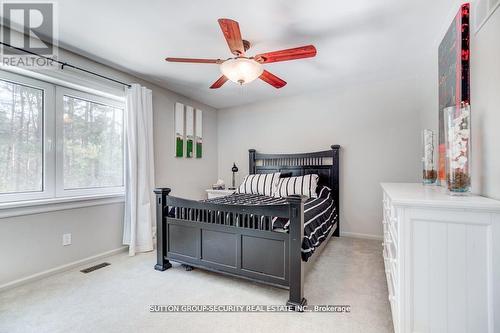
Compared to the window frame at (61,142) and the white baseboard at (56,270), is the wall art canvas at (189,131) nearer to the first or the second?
the window frame at (61,142)

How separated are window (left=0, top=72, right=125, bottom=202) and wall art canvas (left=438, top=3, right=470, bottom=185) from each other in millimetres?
3631

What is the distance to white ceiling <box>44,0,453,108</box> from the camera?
6.33 feet

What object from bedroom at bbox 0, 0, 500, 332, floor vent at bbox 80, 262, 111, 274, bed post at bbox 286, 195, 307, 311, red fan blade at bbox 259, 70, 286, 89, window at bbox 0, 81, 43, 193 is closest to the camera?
bedroom at bbox 0, 0, 500, 332

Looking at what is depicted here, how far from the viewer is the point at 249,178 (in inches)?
160

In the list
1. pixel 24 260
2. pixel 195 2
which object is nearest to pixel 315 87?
pixel 195 2

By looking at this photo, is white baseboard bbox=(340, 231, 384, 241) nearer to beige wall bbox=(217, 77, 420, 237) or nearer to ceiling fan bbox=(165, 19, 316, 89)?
beige wall bbox=(217, 77, 420, 237)

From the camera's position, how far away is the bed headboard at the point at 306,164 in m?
3.83

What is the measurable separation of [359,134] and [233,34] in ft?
9.00

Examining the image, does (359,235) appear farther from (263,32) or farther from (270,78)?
(263,32)

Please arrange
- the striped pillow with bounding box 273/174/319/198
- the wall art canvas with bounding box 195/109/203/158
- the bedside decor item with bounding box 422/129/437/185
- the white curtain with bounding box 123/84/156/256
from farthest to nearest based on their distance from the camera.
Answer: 1. the wall art canvas with bounding box 195/109/203/158
2. the striped pillow with bounding box 273/174/319/198
3. the white curtain with bounding box 123/84/156/256
4. the bedside decor item with bounding box 422/129/437/185

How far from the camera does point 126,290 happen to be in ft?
7.14

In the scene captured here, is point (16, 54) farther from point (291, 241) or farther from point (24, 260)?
point (291, 241)

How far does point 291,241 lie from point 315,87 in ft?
8.99

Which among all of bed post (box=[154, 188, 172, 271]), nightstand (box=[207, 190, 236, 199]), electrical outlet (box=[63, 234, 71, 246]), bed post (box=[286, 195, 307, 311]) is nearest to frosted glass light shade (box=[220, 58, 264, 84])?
bed post (box=[286, 195, 307, 311])
